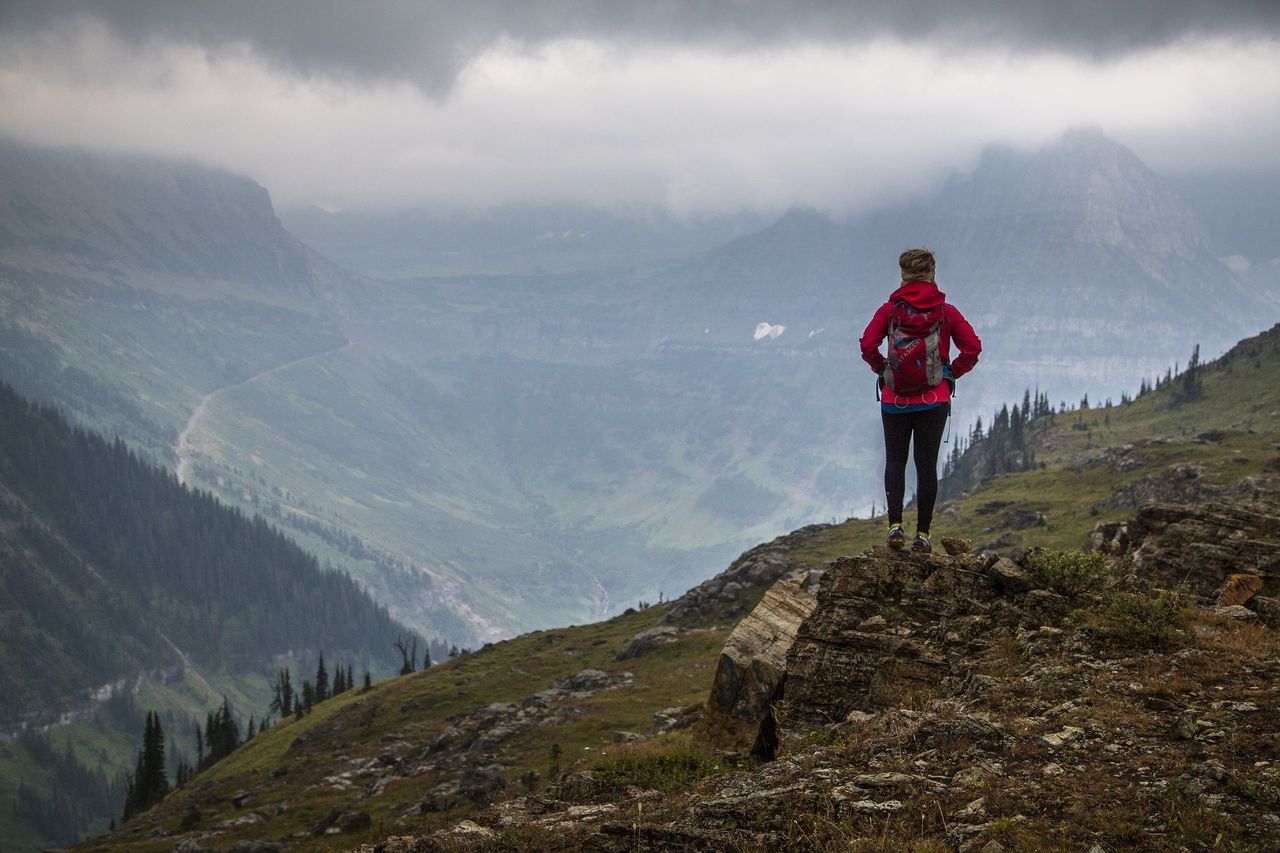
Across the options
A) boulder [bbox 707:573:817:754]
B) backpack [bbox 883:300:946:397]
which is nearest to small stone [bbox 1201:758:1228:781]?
backpack [bbox 883:300:946:397]

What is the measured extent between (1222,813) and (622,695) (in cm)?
8007

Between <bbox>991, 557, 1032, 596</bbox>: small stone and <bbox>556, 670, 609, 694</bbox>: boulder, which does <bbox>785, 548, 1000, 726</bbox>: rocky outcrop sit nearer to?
<bbox>991, 557, 1032, 596</bbox>: small stone

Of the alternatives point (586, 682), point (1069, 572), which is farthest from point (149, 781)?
point (1069, 572)

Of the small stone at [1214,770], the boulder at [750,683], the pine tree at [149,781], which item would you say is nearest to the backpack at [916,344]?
the boulder at [750,683]

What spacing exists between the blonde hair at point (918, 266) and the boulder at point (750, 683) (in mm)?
7639

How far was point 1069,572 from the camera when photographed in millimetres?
20688

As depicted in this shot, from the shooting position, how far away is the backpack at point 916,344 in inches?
823

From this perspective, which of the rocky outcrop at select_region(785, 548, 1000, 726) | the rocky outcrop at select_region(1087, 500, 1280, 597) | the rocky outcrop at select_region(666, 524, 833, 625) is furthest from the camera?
the rocky outcrop at select_region(666, 524, 833, 625)

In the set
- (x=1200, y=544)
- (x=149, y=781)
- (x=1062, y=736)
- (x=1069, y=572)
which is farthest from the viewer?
(x=149, y=781)

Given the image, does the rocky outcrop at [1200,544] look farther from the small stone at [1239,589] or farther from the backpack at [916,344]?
the backpack at [916,344]

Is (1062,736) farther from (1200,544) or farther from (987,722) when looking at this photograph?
(1200,544)

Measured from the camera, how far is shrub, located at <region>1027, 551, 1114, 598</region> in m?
20.6

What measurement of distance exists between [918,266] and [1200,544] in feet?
33.6

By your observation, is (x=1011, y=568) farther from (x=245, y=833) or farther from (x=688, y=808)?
(x=245, y=833)
